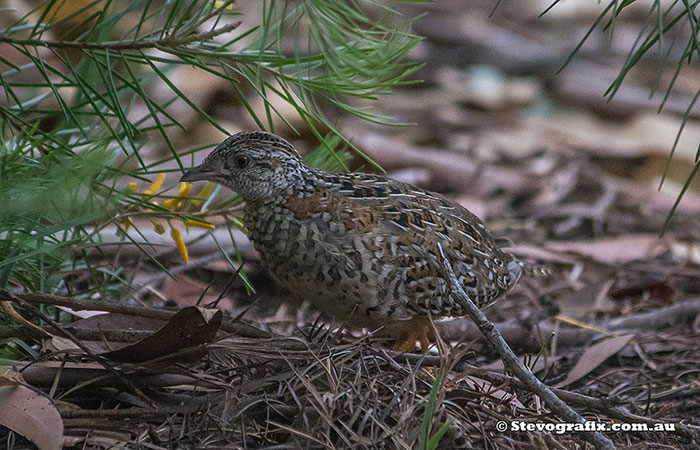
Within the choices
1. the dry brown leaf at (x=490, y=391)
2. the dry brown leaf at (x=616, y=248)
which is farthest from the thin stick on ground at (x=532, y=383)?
the dry brown leaf at (x=616, y=248)

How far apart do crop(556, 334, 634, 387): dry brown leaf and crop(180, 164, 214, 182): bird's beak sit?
1.80 metres

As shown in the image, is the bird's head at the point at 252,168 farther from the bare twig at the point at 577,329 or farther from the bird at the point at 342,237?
the bare twig at the point at 577,329

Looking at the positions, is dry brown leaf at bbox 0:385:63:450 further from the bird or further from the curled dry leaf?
the bird

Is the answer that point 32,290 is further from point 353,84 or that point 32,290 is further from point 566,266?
point 566,266

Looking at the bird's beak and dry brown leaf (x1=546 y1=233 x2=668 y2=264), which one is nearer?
the bird's beak

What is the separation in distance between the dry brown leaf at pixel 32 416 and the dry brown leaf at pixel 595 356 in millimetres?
2205

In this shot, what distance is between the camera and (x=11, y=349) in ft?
9.84

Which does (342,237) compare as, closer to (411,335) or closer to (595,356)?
(411,335)

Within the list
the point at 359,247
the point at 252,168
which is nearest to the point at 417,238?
the point at 359,247

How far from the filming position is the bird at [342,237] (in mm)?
3404

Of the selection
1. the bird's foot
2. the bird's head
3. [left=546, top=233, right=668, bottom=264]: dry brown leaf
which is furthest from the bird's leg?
[left=546, top=233, right=668, bottom=264]: dry brown leaf

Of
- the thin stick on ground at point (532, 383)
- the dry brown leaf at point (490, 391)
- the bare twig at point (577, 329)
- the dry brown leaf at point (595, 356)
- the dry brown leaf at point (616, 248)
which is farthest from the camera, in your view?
the dry brown leaf at point (616, 248)

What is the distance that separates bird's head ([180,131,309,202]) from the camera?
354cm

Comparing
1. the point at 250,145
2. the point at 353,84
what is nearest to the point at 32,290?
the point at 250,145
